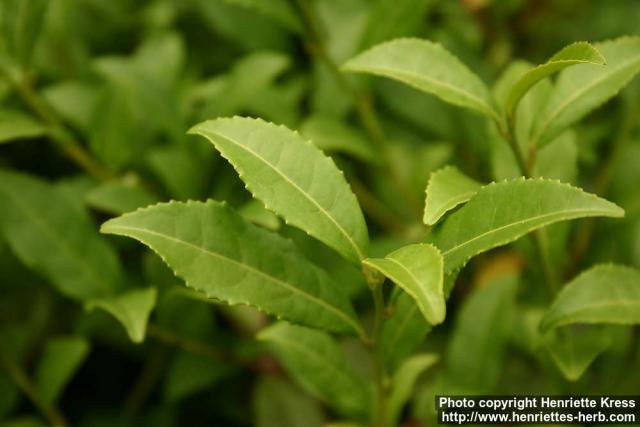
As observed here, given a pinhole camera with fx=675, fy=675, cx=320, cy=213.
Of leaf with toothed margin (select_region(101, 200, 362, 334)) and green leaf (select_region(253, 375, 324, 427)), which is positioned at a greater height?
leaf with toothed margin (select_region(101, 200, 362, 334))

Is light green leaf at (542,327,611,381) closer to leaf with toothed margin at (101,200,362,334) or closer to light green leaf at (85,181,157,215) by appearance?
leaf with toothed margin at (101,200,362,334)

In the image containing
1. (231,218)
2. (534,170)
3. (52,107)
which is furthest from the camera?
(52,107)

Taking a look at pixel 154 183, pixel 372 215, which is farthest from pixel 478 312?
pixel 154 183

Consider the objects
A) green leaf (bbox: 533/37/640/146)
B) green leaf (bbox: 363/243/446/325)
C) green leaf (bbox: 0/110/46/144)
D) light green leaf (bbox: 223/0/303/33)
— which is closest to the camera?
green leaf (bbox: 363/243/446/325)

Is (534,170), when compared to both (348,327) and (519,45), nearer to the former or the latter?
(348,327)

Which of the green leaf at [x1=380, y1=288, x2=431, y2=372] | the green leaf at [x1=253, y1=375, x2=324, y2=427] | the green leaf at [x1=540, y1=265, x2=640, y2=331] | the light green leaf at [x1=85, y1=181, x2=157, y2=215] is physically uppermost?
the light green leaf at [x1=85, y1=181, x2=157, y2=215]

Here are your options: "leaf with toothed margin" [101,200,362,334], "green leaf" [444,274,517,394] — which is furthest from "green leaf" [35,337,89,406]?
"green leaf" [444,274,517,394]

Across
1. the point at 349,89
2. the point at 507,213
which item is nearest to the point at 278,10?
the point at 349,89
